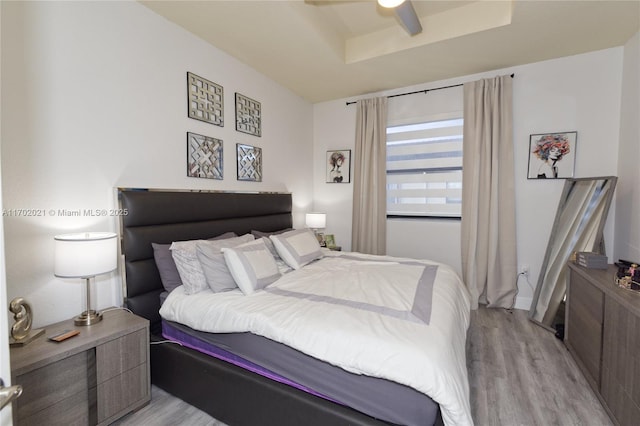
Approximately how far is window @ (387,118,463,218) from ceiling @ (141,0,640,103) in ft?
2.16

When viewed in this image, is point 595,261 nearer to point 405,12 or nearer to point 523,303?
point 523,303

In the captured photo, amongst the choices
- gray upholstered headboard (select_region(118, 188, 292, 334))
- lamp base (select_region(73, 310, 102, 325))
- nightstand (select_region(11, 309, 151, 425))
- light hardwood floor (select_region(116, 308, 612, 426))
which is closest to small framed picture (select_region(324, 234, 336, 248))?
gray upholstered headboard (select_region(118, 188, 292, 334))

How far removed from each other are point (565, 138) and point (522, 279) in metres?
1.61

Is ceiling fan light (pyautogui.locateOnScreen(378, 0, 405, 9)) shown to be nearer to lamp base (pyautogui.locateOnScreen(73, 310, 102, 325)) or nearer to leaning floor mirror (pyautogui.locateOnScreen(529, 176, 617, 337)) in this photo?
leaning floor mirror (pyautogui.locateOnScreen(529, 176, 617, 337))

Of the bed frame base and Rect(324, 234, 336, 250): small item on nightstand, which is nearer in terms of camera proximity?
the bed frame base

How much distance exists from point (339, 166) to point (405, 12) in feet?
7.97

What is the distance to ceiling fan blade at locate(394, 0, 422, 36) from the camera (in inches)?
78.5

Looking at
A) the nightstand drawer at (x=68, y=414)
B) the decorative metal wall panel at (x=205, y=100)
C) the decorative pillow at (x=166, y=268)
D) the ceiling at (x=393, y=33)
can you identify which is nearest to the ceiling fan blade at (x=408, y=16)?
the ceiling at (x=393, y=33)

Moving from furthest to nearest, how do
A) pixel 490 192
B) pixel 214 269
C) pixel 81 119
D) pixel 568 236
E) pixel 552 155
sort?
pixel 490 192 → pixel 552 155 → pixel 568 236 → pixel 214 269 → pixel 81 119

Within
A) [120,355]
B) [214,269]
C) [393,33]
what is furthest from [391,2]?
[120,355]

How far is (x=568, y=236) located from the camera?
2.95 meters

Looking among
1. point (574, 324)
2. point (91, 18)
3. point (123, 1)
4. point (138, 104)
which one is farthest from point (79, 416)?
point (574, 324)

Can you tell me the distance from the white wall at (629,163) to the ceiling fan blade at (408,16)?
2.12 meters

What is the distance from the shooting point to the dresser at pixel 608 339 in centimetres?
157
